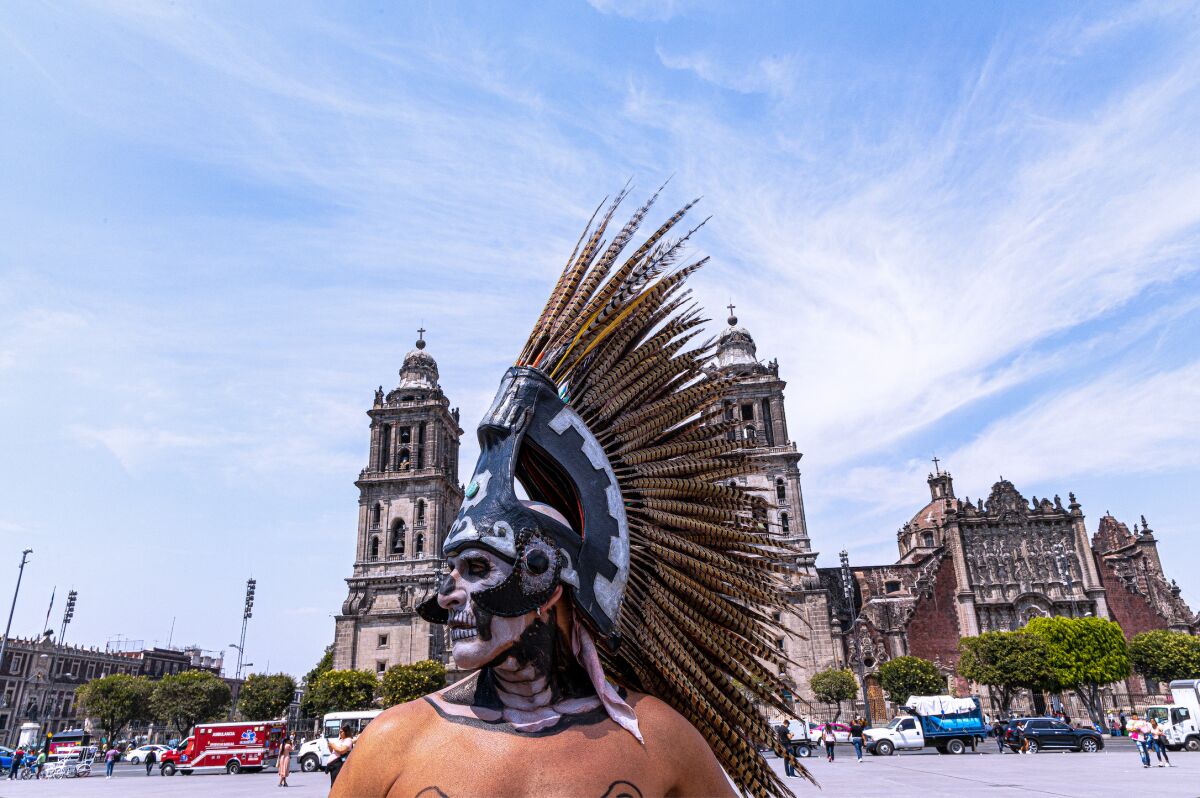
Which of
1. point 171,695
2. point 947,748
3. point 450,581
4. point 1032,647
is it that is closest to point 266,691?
point 171,695

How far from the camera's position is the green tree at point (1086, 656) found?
41094 mm

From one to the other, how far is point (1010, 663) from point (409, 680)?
105ft

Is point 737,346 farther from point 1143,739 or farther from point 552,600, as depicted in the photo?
point 552,600

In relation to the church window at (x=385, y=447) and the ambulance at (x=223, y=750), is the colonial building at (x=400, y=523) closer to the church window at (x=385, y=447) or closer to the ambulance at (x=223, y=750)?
the church window at (x=385, y=447)

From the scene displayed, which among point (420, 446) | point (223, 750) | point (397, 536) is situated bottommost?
point (223, 750)

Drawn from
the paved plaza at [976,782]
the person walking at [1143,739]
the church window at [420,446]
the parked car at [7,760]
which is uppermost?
the church window at [420,446]

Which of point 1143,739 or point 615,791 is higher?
point 615,791

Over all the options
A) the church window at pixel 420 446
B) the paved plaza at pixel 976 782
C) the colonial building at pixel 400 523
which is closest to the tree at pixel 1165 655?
the paved plaza at pixel 976 782

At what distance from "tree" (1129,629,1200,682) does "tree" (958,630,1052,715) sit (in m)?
8.40

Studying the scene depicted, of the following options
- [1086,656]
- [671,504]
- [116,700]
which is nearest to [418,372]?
[116,700]

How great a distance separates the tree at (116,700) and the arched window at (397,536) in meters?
20.8

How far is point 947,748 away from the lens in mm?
27484

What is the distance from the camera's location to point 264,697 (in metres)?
50.5

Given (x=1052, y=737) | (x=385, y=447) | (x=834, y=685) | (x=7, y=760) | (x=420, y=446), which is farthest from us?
(x=385, y=447)
